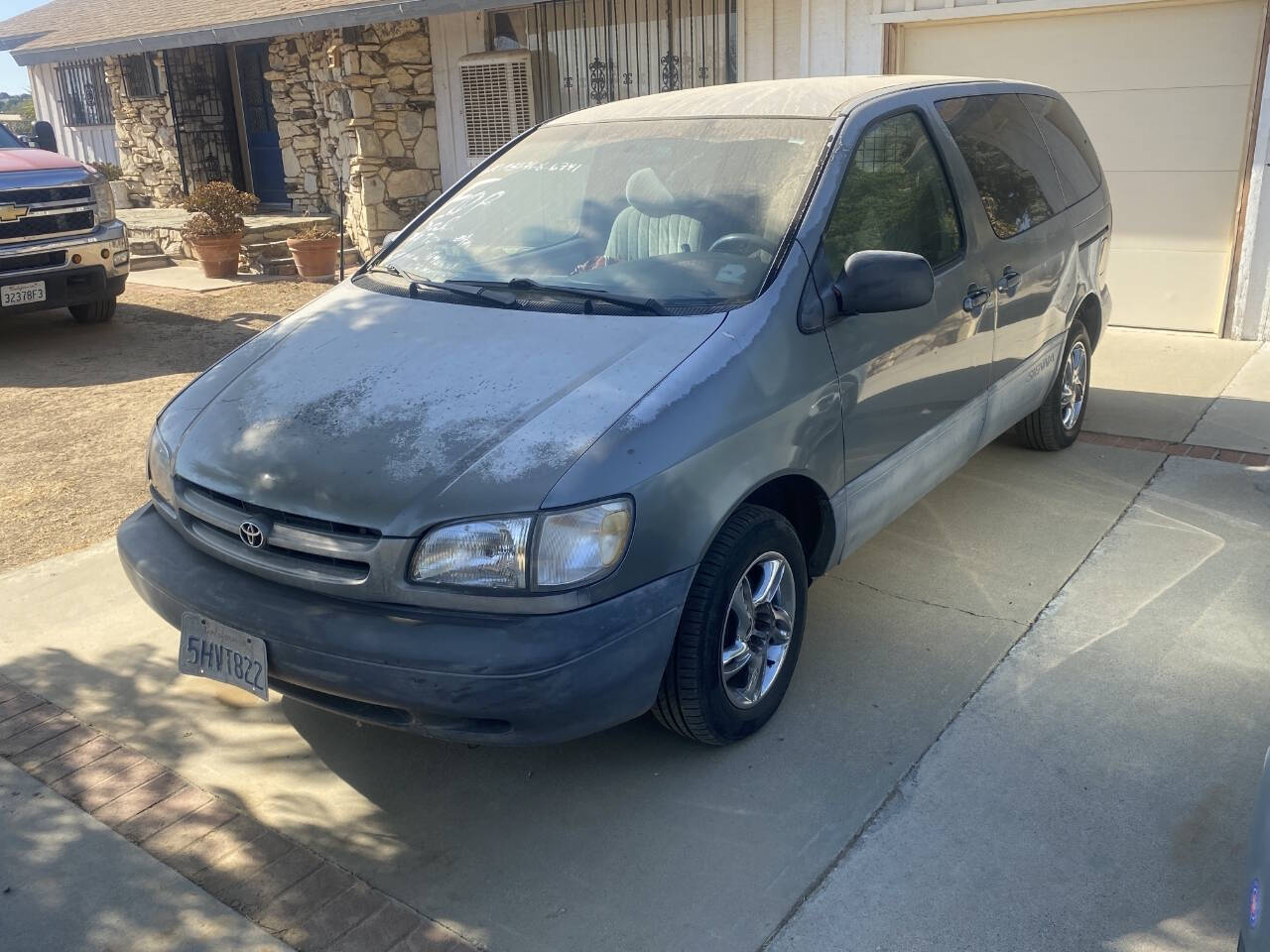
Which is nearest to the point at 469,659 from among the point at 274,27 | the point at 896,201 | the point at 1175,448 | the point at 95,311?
the point at 896,201

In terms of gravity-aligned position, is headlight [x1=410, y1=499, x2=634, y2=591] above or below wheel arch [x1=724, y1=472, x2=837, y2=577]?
above

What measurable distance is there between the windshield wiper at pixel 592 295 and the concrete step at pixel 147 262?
36.1 feet

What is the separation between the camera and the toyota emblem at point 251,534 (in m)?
2.97

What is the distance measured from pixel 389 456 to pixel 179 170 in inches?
615

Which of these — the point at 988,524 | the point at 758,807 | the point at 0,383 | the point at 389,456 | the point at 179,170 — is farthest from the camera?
the point at 179,170

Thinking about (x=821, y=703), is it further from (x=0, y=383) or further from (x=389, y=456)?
(x=0, y=383)

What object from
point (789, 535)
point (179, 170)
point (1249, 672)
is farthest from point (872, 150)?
point (179, 170)

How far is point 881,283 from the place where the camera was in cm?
340

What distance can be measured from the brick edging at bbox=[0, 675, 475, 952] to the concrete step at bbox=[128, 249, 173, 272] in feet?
35.2

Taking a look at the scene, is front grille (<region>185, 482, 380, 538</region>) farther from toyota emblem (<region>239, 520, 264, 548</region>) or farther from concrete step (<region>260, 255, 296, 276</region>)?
concrete step (<region>260, 255, 296, 276</region>)

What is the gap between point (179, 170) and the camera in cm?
1659

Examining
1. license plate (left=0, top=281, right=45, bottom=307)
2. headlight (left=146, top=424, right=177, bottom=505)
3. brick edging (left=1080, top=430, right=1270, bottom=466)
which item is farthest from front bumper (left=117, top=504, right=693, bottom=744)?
license plate (left=0, top=281, right=45, bottom=307)

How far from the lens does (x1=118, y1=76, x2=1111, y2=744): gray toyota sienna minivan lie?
276 cm

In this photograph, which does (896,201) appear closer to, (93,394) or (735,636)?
(735,636)
